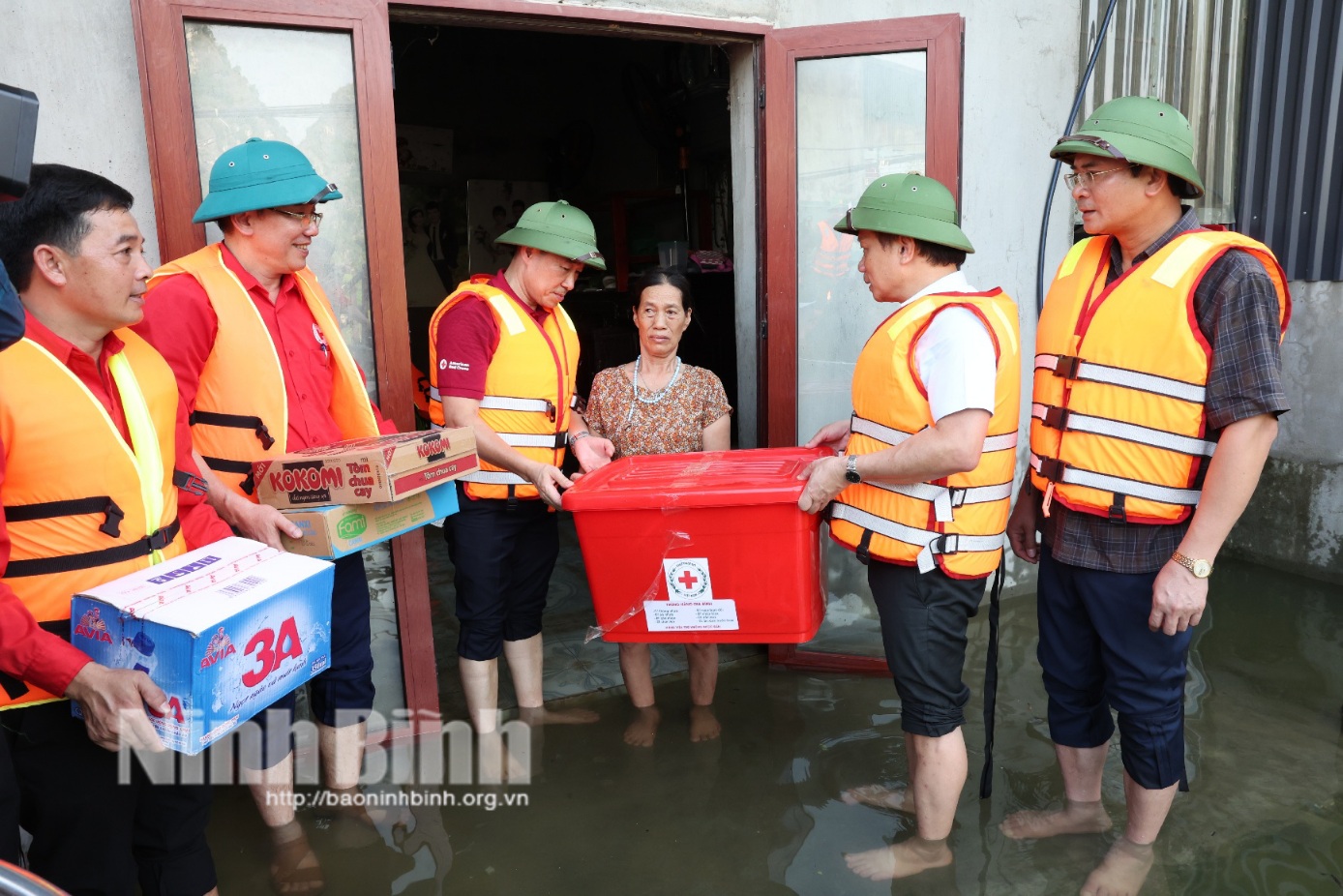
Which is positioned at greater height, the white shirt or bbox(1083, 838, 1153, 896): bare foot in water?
the white shirt

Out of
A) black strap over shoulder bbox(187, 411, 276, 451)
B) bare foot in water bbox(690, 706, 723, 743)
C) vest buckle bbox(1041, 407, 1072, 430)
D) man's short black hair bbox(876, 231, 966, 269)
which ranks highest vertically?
man's short black hair bbox(876, 231, 966, 269)

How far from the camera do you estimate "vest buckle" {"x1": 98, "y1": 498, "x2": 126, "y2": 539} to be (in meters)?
1.75

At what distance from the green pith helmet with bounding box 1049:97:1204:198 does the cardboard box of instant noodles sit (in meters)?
1.76

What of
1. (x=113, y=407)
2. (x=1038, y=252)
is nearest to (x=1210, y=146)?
(x=1038, y=252)

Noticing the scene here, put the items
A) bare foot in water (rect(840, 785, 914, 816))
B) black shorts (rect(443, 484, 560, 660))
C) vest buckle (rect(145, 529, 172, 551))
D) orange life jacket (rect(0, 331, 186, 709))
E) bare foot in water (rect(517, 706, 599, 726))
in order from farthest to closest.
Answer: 1. bare foot in water (rect(517, 706, 599, 726))
2. black shorts (rect(443, 484, 560, 660))
3. bare foot in water (rect(840, 785, 914, 816))
4. vest buckle (rect(145, 529, 172, 551))
5. orange life jacket (rect(0, 331, 186, 709))

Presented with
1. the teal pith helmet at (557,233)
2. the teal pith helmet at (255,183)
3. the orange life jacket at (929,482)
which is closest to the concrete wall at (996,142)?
the teal pith helmet at (255,183)

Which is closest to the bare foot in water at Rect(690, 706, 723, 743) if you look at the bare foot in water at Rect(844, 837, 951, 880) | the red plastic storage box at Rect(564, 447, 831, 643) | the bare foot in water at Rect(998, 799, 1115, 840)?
the bare foot in water at Rect(844, 837, 951, 880)

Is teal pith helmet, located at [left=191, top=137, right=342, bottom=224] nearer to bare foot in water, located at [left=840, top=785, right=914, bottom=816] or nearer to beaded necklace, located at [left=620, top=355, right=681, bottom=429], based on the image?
beaded necklace, located at [left=620, top=355, right=681, bottom=429]

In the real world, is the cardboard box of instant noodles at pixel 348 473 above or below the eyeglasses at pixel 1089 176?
below

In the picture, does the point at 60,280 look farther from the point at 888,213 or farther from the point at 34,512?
the point at 888,213

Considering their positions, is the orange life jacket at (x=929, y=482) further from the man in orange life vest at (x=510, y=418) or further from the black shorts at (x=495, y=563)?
the black shorts at (x=495, y=563)

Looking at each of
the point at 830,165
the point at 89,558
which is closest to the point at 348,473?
the point at 89,558

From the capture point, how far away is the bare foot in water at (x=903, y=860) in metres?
2.49

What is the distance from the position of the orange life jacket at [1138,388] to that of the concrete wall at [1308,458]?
2.99m
